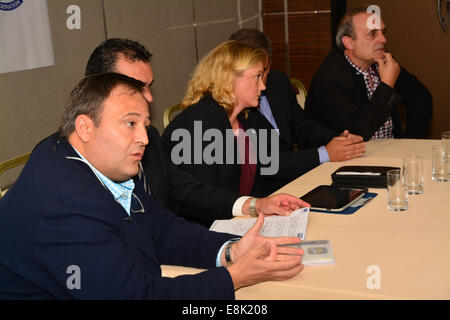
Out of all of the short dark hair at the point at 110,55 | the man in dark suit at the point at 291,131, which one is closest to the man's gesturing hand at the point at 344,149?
the man in dark suit at the point at 291,131

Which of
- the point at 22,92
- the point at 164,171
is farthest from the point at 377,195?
the point at 22,92

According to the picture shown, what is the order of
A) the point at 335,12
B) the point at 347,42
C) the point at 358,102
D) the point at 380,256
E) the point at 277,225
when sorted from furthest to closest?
the point at 335,12 → the point at 347,42 → the point at 358,102 → the point at 277,225 → the point at 380,256

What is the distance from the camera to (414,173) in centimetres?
234

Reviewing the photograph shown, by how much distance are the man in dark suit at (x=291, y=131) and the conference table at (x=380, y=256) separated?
2.14 ft

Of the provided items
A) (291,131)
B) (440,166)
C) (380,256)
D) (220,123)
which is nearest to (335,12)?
(291,131)

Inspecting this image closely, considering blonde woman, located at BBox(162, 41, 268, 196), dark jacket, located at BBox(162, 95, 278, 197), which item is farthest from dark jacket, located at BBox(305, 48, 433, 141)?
dark jacket, located at BBox(162, 95, 278, 197)

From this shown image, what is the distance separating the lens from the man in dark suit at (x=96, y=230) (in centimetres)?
138

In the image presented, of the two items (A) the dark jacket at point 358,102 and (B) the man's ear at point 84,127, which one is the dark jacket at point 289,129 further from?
(B) the man's ear at point 84,127

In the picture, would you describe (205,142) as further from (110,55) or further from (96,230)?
(96,230)

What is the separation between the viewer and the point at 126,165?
1613 mm

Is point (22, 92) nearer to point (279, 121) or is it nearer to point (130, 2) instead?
point (130, 2)

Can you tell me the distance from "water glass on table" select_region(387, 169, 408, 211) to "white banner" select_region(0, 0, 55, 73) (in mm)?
2276

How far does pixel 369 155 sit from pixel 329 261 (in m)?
1.48

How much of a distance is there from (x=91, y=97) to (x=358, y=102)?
242 centimetres
